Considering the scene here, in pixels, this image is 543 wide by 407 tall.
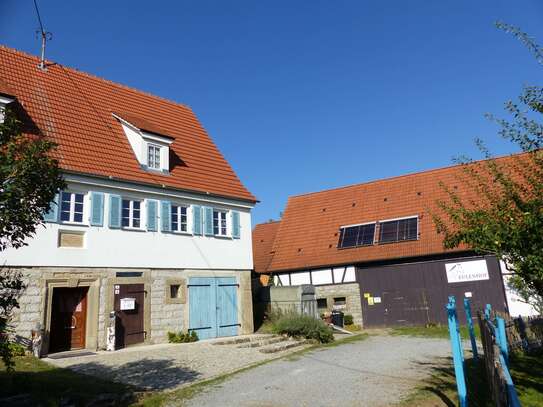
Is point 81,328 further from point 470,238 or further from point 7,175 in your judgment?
point 470,238

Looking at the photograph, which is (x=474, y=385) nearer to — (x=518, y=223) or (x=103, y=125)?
(x=518, y=223)

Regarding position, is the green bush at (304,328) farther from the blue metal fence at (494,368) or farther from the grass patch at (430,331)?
the blue metal fence at (494,368)

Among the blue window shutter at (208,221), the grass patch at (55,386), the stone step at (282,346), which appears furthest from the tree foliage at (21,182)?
the blue window shutter at (208,221)

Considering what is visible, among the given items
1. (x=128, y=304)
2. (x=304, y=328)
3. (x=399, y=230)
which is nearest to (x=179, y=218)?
(x=128, y=304)

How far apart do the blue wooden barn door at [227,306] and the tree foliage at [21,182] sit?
11541 millimetres

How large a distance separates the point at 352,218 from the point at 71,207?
47.4ft

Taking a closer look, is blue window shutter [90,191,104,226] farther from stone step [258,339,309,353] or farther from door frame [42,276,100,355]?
stone step [258,339,309,353]

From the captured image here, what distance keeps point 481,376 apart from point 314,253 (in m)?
14.1

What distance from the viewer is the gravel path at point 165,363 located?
31.7 feet

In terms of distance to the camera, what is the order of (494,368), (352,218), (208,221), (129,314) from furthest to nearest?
(352,218) < (208,221) < (129,314) < (494,368)

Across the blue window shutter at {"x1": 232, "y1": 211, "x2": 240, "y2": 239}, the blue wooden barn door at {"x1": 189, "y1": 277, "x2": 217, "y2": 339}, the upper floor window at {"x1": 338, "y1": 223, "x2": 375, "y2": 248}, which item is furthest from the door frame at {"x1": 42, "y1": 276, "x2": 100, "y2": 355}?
the upper floor window at {"x1": 338, "y1": 223, "x2": 375, "y2": 248}

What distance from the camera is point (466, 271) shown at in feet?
62.5

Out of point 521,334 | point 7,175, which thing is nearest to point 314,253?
point 521,334

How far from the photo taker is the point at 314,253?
23.1 m
